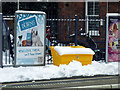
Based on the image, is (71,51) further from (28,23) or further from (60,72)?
(28,23)

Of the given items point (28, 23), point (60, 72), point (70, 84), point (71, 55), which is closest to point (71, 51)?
point (71, 55)

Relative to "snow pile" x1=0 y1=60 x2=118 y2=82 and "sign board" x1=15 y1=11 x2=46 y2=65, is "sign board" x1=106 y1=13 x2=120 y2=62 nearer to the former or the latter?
"snow pile" x1=0 y1=60 x2=118 y2=82

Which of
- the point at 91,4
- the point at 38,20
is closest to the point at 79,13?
the point at 91,4

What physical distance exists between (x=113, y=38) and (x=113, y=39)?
0.04 m

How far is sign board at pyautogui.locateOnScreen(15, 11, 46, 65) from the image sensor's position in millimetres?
8305

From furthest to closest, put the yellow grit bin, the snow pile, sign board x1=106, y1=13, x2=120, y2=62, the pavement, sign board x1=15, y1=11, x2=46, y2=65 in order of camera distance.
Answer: sign board x1=106, y1=13, x2=120, y2=62
sign board x1=15, y1=11, x2=46, y2=65
the yellow grit bin
the snow pile
the pavement

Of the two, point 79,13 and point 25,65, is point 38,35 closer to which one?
point 25,65

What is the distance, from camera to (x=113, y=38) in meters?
9.59

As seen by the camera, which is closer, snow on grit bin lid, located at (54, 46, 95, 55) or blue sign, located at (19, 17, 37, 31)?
snow on grit bin lid, located at (54, 46, 95, 55)

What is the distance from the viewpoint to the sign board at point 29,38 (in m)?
8.30

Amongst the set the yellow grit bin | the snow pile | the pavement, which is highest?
the yellow grit bin

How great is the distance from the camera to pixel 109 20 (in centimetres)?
947

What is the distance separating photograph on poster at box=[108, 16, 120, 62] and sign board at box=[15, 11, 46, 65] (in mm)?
2853

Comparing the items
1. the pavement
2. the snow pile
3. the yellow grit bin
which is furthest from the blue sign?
the pavement
